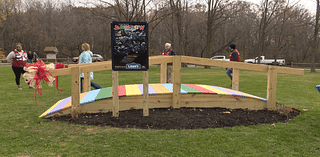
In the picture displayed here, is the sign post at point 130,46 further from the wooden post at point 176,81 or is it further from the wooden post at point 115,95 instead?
the wooden post at point 176,81

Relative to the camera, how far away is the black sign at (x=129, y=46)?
13.6 ft

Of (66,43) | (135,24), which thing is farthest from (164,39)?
(135,24)

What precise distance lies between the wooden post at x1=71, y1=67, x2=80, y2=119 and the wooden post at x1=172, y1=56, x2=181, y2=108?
190 cm

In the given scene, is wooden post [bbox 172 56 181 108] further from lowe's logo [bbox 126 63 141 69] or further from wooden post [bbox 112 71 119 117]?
wooden post [bbox 112 71 119 117]

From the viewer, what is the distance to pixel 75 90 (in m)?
4.36

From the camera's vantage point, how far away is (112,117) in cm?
439

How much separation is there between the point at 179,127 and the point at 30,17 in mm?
64975

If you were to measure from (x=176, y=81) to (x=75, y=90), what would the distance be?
201 centimetres

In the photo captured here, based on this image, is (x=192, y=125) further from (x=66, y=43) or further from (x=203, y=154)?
(x=66, y=43)

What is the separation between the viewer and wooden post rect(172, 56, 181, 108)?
4.67 meters

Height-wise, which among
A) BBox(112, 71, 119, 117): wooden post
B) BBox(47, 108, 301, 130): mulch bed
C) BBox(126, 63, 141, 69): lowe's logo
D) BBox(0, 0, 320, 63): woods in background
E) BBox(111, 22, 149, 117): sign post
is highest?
BBox(0, 0, 320, 63): woods in background

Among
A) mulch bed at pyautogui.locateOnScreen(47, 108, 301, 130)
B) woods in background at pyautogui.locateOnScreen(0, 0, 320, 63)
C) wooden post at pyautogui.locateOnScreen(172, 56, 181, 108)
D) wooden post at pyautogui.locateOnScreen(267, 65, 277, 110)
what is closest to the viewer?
mulch bed at pyautogui.locateOnScreen(47, 108, 301, 130)

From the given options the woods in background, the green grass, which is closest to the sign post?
the green grass

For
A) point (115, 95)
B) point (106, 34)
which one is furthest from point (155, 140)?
point (106, 34)
